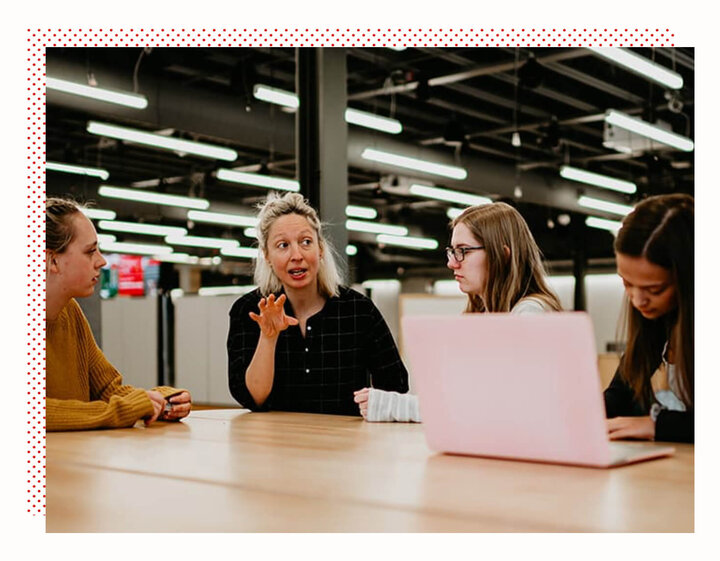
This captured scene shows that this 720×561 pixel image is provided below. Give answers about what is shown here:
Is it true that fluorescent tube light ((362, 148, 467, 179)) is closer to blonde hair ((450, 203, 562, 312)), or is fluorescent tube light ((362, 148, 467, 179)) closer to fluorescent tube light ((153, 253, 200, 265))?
blonde hair ((450, 203, 562, 312))

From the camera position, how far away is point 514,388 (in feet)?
4.12

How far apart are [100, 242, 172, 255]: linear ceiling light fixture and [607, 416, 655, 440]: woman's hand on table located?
13877 millimetres

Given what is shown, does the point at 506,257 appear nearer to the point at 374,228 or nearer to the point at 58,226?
the point at 58,226

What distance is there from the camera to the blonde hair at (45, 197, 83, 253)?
200 centimetres

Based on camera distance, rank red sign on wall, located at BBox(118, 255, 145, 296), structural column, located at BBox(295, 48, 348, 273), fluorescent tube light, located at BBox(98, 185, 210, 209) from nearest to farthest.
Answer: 1. structural column, located at BBox(295, 48, 348, 273)
2. fluorescent tube light, located at BBox(98, 185, 210, 209)
3. red sign on wall, located at BBox(118, 255, 145, 296)

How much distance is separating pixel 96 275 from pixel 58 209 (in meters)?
0.19

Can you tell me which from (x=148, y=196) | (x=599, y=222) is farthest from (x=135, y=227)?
(x=599, y=222)

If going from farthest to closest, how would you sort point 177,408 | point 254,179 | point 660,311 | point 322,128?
point 254,179 < point 322,128 < point 177,408 < point 660,311

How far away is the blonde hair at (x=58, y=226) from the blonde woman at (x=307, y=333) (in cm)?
68

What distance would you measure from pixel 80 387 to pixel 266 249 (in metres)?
0.77

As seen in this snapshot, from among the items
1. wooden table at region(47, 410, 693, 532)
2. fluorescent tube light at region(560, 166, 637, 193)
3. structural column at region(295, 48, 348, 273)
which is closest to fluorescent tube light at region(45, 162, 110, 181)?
fluorescent tube light at region(560, 166, 637, 193)

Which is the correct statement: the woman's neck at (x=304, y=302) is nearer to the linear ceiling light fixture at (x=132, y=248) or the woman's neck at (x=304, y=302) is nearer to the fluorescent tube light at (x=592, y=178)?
the fluorescent tube light at (x=592, y=178)
